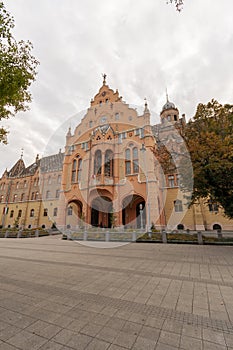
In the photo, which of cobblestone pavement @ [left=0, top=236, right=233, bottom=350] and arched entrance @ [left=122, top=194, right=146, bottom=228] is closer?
cobblestone pavement @ [left=0, top=236, right=233, bottom=350]

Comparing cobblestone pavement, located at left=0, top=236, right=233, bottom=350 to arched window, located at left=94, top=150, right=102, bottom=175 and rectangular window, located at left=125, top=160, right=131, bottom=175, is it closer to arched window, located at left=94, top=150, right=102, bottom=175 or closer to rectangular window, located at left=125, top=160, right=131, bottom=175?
rectangular window, located at left=125, top=160, right=131, bottom=175

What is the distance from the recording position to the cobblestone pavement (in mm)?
2436

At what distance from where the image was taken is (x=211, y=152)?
10.6 m

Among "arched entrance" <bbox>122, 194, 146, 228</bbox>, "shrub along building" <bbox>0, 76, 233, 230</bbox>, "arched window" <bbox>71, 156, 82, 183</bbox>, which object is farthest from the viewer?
"arched window" <bbox>71, 156, 82, 183</bbox>

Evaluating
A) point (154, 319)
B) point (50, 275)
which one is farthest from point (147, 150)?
point (154, 319)

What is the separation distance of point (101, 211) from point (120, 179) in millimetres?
6105

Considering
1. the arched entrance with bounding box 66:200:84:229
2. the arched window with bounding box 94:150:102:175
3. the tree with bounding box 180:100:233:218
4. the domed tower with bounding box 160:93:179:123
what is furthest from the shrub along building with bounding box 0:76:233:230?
the domed tower with bounding box 160:93:179:123

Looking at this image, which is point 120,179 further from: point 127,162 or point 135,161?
point 135,161

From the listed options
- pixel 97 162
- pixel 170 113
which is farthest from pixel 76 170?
pixel 170 113

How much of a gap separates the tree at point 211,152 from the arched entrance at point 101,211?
13.5 m

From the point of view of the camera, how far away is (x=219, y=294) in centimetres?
413

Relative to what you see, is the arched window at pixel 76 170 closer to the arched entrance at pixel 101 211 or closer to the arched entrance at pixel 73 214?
the arched entrance at pixel 73 214

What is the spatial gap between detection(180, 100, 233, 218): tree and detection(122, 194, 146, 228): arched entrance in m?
10.9

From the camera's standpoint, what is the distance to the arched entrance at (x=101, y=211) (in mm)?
23719
